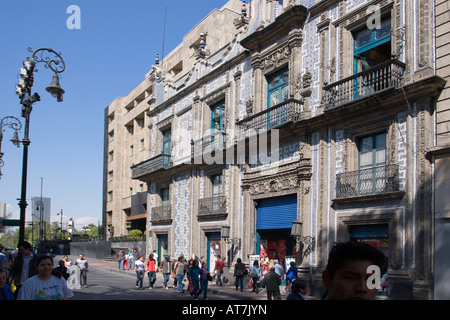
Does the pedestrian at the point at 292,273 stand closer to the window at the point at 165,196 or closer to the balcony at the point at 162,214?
the balcony at the point at 162,214

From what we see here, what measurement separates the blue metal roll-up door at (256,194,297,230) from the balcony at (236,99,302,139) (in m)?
3.11

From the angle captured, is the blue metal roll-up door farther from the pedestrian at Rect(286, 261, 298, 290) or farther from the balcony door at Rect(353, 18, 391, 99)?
the balcony door at Rect(353, 18, 391, 99)

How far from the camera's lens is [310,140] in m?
18.8

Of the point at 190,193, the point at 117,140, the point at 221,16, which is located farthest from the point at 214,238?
the point at 117,140

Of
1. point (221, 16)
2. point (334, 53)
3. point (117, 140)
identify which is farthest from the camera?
point (117, 140)

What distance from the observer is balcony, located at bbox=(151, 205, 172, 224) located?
1153 inches

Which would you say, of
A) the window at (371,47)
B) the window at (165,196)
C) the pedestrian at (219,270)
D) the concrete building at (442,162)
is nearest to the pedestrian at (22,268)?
the concrete building at (442,162)

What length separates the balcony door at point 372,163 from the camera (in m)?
15.8

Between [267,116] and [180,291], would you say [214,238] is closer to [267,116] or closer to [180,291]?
[180,291]

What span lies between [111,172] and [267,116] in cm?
3824

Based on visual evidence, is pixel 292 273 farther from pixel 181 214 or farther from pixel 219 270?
pixel 181 214

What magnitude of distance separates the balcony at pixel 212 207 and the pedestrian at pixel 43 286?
58.5ft

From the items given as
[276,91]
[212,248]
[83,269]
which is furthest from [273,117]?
[83,269]

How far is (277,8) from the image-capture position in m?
21.6
